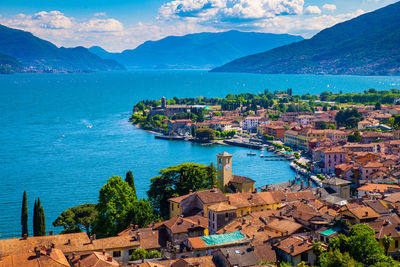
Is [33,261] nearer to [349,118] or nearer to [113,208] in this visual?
[113,208]

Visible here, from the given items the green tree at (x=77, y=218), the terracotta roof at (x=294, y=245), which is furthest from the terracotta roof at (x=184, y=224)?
the green tree at (x=77, y=218)

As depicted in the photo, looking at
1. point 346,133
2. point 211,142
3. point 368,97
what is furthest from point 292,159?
point 368,97

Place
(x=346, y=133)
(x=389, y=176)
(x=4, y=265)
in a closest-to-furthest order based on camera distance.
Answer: (x=4, y=265) < (x=389, y=176) < (x=346, y=133)

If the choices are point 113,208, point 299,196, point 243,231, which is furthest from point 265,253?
point 299,196

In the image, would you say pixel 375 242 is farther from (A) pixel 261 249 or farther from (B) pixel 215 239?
(B) pixel 215 239

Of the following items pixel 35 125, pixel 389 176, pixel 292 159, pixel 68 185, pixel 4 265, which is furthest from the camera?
pixel 35 125

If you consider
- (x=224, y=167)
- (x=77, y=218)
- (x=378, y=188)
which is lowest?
(x=77, y=218)
